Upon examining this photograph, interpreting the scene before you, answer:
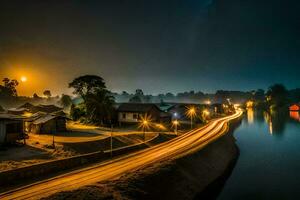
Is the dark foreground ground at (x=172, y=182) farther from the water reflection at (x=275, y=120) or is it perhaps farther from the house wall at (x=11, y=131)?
the water reflection at (x=275, y=120)

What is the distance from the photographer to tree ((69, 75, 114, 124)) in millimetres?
66262

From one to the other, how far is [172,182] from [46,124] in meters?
35.9

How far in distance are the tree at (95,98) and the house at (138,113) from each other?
4178 mm

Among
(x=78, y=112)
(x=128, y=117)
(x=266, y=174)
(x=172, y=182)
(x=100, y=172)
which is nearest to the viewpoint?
(x=100, y=172)

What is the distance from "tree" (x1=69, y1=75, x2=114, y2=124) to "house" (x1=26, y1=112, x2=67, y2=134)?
14.5 m

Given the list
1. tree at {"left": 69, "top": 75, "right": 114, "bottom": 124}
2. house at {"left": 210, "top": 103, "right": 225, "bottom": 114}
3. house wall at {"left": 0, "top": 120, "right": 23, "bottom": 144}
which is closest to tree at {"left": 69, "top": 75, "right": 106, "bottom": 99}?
tree at {"left": 69, "top": 75, "right": 114, "bottom": 124}

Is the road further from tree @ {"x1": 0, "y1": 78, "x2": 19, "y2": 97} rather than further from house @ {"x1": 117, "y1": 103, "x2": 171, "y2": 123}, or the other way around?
tree @ {"x1": 0, "y1": 78, "x2": 19, "y2": 97}

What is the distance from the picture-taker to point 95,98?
6856 cm

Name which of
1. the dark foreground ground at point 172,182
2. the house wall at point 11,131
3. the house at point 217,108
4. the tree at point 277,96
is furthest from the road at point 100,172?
the tree at point 277,96

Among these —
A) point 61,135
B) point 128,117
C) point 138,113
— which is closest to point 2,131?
point 61,135

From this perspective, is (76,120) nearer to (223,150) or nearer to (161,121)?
(161,121)

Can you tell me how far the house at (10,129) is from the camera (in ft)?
108

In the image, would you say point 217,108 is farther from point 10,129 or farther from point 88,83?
point 10,129

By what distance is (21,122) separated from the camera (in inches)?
1396
